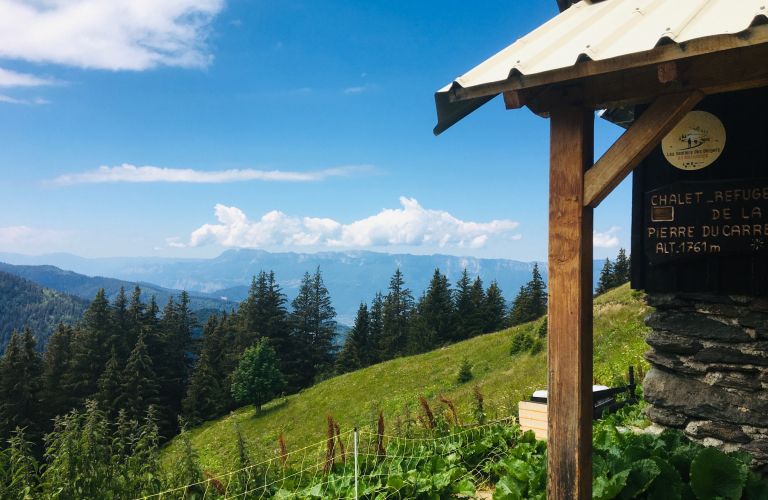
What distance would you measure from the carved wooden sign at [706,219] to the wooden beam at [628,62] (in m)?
2.79

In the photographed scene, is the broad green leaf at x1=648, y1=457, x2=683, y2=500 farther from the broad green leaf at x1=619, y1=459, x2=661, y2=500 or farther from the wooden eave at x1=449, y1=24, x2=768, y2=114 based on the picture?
the wooden eave at x1=449, y1=24, x2=768, y2=114

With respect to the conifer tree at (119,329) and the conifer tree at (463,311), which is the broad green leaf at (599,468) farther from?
the conifer tree at (463,311)

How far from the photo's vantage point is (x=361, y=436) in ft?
19.8

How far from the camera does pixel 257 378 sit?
128 ft

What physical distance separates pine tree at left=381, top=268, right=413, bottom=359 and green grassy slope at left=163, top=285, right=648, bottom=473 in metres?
22.0

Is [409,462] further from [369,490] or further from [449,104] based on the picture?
[449,104]

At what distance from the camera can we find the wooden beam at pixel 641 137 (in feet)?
10.2

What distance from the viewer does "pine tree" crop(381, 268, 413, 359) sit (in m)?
61.2

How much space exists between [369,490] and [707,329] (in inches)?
Answer: 168

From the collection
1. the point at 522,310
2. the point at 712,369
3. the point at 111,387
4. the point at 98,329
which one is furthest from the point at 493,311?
the point at 712,369

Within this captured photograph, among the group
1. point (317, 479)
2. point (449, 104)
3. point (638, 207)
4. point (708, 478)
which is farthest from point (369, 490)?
point (638, 207)

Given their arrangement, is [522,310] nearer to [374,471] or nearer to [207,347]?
[207,347]

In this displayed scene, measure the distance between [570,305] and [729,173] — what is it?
135 inches

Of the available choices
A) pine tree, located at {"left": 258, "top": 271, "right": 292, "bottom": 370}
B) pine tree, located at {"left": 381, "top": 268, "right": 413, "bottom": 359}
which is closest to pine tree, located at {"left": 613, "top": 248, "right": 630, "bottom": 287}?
pine tree, located at {"left": 381, "top": 268, "right": 413, "bottom": 359}
